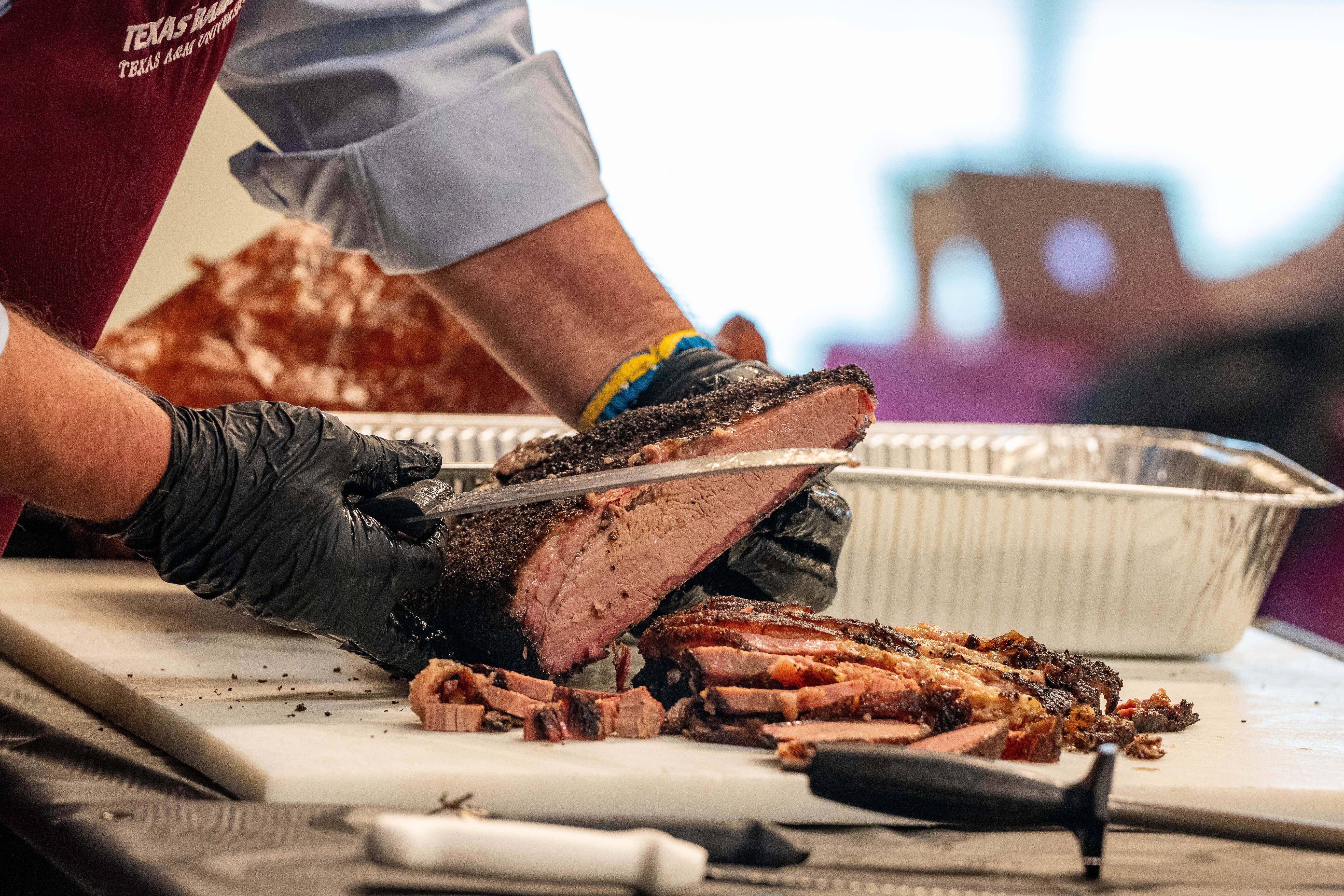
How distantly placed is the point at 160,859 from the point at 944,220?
7306 millimetres

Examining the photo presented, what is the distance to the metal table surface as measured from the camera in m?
1.17

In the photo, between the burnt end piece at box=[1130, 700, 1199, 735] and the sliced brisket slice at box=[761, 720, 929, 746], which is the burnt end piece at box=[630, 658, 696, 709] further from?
the burnt end piece at box=[1130, 700, 1199, 735]

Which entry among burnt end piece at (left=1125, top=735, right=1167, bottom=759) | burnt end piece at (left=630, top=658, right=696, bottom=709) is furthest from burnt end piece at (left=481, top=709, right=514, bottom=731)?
burnt end piece at (left=1125, top=735, right=1167, bottom=759)

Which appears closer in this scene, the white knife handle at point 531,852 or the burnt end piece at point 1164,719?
the white knife handle at point 531,852

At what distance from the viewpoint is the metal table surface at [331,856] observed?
117 centimetres

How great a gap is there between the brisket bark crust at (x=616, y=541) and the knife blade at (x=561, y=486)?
0.04 m

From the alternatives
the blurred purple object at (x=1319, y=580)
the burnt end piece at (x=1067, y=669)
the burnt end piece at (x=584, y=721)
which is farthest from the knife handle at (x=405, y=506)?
the blurred purple object at (x=1319, y=580)

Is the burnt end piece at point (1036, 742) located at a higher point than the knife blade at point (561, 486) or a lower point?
lower

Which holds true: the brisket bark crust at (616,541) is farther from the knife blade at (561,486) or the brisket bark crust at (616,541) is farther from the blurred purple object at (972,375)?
the blurred purple object at (972,375)

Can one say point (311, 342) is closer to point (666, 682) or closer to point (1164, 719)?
point (666, 682)

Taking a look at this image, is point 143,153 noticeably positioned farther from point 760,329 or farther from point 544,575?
point 760,329

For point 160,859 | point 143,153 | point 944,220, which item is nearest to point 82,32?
point 143,153

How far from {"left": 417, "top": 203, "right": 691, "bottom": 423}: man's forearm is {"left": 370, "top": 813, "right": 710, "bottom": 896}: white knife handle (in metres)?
1.65

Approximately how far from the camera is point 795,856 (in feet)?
4.25
